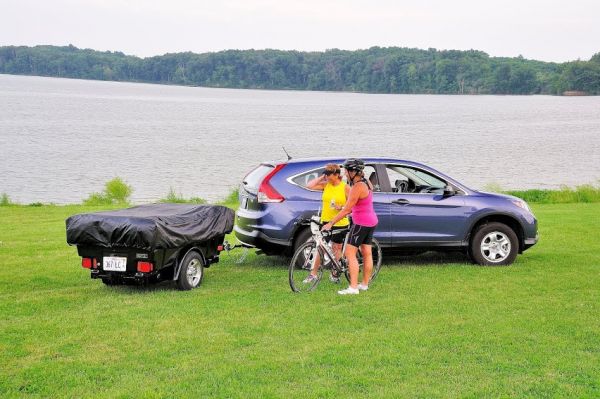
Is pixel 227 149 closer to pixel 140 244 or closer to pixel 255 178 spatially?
pixel 255 178

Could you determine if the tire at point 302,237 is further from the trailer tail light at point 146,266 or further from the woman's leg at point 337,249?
the trailer tail light at point 146,266

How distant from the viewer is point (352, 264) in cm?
1054

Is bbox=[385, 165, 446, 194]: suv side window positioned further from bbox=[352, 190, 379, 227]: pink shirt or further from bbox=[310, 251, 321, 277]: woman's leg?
bbox=[310, 251, 321, 277]: woman's leg

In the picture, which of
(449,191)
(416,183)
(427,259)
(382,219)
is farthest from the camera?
(427,259)

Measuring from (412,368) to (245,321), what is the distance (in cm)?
247

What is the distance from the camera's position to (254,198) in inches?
487

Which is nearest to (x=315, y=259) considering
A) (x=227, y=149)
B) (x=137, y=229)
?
(x=137, y=229)

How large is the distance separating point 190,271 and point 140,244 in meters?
1.21

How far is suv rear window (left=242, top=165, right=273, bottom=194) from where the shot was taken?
12.4 metres

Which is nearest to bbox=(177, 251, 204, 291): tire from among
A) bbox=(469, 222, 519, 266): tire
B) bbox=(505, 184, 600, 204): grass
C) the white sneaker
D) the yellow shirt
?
the yellow shirt

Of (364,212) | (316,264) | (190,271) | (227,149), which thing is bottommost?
(227,149)

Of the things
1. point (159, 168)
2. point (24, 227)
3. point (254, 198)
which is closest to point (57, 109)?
point (159, 168)

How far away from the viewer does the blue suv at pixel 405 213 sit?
1221cm

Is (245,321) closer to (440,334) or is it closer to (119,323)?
(119,323)
